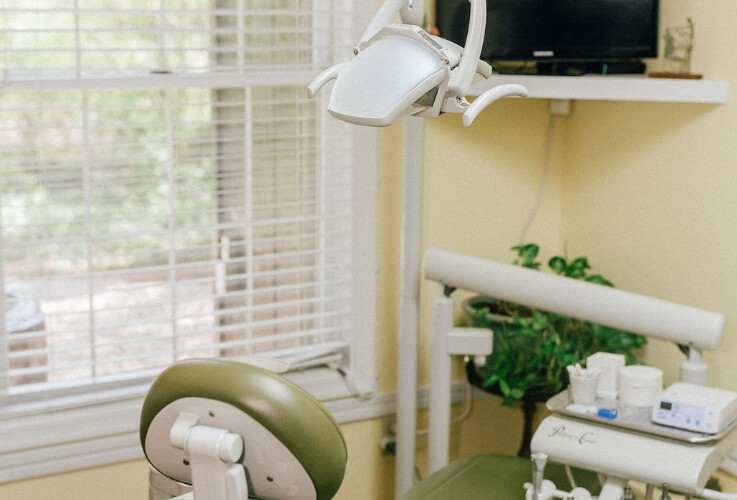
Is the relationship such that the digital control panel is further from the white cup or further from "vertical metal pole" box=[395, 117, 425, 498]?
"vertical metal pole" box=[395, 117, 425, 498]

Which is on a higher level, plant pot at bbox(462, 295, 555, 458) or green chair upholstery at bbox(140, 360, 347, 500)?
green chair upholstery at bbox(140, 360, 347, 500)

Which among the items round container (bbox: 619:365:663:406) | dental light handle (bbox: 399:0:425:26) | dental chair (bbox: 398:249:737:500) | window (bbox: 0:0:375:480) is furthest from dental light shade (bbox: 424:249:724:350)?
dental light handle (bbox: 399:0:425:26)

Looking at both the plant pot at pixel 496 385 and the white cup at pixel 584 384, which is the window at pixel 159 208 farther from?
the white cup at pixel 584 384

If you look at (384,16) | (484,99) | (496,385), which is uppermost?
(384,16)

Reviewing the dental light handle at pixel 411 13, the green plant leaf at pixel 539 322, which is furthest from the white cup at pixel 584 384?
the dental light handle at pixel 411 13

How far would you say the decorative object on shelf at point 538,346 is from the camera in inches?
95.8

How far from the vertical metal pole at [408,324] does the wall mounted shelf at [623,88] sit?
33 cm

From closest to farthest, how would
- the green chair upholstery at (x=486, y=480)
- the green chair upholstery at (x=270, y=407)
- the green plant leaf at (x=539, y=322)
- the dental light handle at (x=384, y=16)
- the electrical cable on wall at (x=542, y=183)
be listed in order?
the dental light handle at (x=384, y=16), the green chair upholstery at (x=270, y=407), the green chair upholstery at (x=486, y=480), the green plant leaf at (x=539, y=322), the electrical cable on wall at (x=542, y=183)

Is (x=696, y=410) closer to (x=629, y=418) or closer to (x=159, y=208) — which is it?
(x=629, y=418)

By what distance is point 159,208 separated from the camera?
243 centimetres

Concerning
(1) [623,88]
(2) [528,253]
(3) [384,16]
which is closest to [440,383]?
(2) [528,253]

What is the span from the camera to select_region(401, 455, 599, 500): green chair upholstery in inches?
86.6

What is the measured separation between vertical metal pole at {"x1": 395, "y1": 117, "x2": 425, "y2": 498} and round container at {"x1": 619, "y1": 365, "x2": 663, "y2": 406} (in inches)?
29.1

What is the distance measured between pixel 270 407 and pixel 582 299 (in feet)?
3.15
